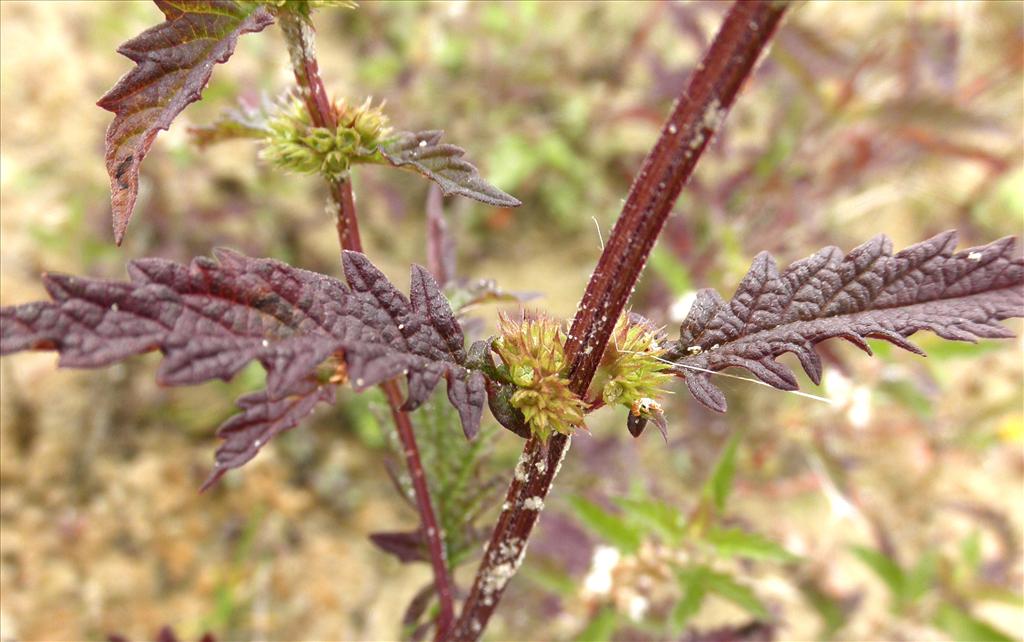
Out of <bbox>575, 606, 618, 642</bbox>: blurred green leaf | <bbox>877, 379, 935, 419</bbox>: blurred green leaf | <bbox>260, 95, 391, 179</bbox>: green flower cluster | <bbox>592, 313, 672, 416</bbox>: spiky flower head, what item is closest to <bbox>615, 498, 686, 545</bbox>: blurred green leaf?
<bbox>575, 606, 618, 642</bbox>: blurred green leaf

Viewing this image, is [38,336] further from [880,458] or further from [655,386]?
[880,458]

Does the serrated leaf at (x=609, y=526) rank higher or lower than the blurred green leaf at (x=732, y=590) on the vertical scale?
higher

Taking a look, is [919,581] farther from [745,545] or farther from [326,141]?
[326,141]

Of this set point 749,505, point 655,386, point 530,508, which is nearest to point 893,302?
point 655,386

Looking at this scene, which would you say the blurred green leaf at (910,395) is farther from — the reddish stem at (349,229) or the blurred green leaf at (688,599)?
the reddish stem at (349,229)

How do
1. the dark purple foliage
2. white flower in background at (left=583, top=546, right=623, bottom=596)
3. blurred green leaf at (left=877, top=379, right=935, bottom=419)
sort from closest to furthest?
the dark purple foliage < white flower in background at (left=583, top=546, right=623, bottom=596) < blurred green leaf at (left=877, top=379, right=935, bottom=419)

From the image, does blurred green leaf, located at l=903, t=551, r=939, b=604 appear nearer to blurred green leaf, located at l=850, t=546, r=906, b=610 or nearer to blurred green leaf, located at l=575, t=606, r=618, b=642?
blurred green leaf, located at l=850, t=546, r=906, b=610

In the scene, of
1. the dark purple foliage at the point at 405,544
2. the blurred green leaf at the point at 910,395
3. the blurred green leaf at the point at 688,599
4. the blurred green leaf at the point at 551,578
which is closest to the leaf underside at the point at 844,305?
the dark purple foliage at the point at 405,544
